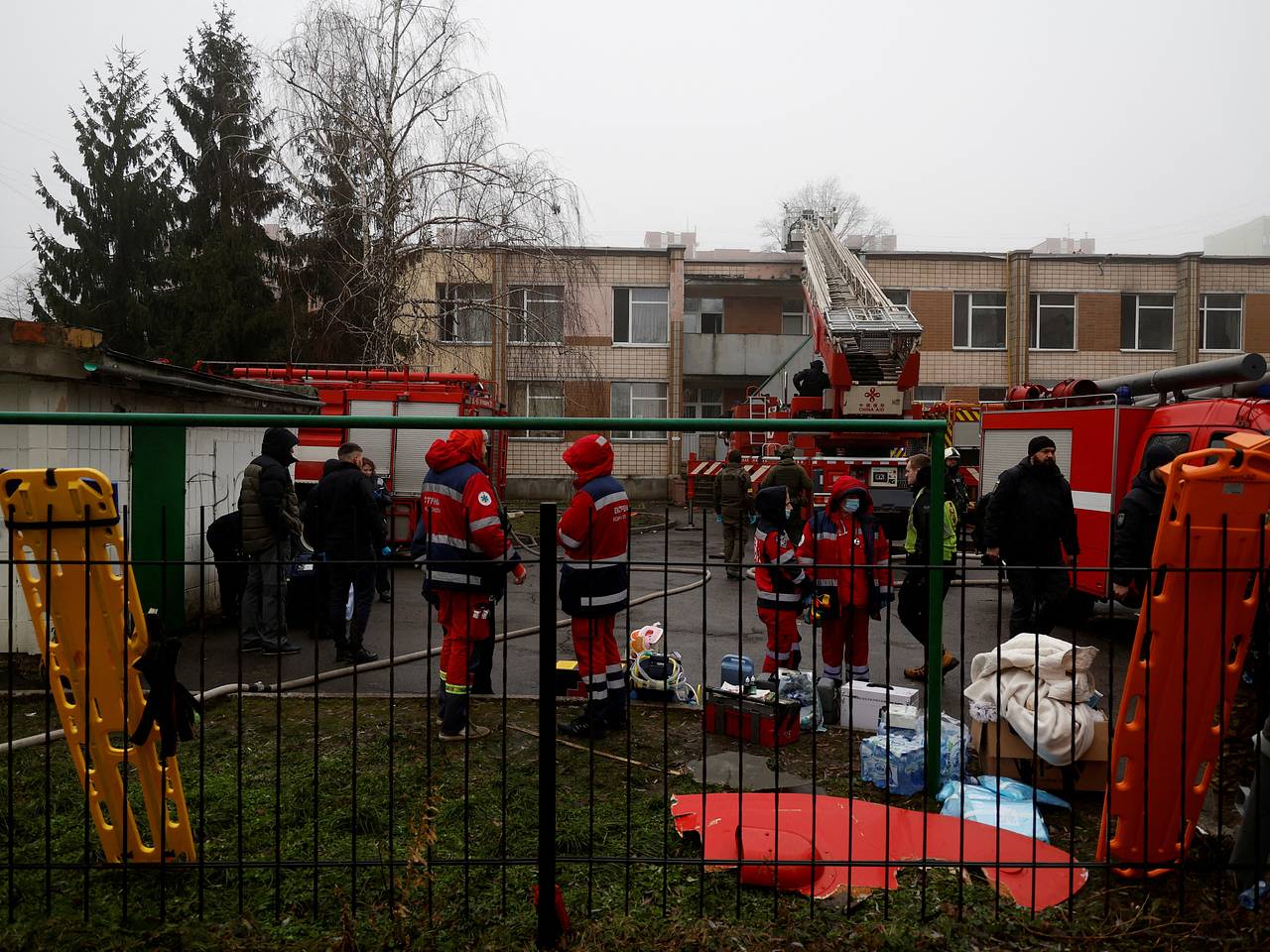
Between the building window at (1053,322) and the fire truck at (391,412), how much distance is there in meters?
22.7

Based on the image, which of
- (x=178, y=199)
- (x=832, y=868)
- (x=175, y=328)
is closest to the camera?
(x=832, y=868)

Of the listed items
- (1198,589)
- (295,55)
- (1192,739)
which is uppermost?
(295,55)

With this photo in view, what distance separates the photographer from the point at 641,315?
1201 inches

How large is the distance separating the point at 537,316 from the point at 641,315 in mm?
11212

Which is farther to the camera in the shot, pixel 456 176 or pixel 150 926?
pixel 456 176

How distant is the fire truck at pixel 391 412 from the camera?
40.9 ft

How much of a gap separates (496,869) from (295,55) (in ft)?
64.2

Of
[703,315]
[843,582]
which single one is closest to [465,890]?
[843,582]

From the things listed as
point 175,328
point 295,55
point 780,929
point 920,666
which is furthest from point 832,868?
A: point 175,328

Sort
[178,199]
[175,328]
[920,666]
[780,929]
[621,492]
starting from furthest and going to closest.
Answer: [178,199] → [175,328] → [920,666] → [621,492] → [780,929]

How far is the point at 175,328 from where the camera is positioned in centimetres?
2248

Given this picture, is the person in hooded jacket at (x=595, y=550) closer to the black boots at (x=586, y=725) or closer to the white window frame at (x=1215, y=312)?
the black boots at (x=586, y=725)

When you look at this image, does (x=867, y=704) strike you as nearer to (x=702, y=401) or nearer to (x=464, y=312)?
(x=464, y=312)

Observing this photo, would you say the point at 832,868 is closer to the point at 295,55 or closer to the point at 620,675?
the point at 620,675
